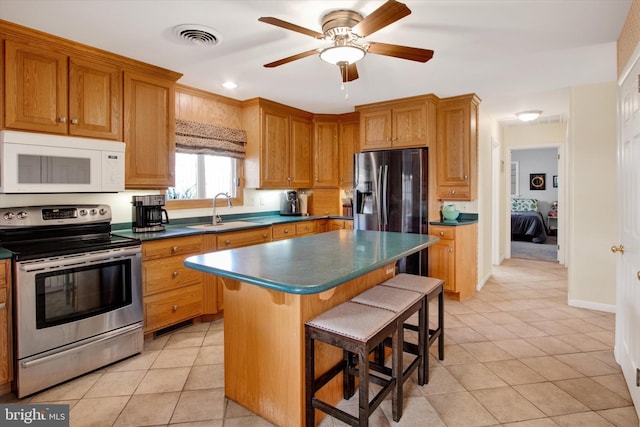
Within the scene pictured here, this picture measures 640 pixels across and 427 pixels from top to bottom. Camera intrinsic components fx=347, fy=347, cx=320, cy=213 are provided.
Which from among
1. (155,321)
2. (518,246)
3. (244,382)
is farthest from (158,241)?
(518,246)

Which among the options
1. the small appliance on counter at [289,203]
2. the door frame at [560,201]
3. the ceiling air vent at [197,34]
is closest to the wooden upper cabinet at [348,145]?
the small appliance on counter at [289,203]

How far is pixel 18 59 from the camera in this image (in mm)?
2281

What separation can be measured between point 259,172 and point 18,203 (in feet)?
7.25

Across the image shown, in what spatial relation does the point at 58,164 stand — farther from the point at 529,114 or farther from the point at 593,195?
the point at 529,114

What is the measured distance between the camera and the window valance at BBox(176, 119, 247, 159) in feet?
11.5

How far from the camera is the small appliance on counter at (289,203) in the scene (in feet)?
15.2

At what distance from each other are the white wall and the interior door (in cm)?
129

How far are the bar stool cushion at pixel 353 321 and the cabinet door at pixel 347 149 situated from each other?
3169 millimetres

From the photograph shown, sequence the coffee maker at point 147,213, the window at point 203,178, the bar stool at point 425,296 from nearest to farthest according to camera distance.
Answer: the bar stool at point 425,296 < the coffee maker at point 147,213 < the window at point 203,178

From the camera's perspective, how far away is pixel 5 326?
202cm

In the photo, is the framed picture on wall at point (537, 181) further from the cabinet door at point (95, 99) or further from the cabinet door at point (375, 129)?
the cabinet door at point (95, 99)

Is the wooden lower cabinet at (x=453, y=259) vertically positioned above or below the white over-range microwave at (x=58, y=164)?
below

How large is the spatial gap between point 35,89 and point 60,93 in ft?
0.47

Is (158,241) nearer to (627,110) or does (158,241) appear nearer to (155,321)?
(155,321)
